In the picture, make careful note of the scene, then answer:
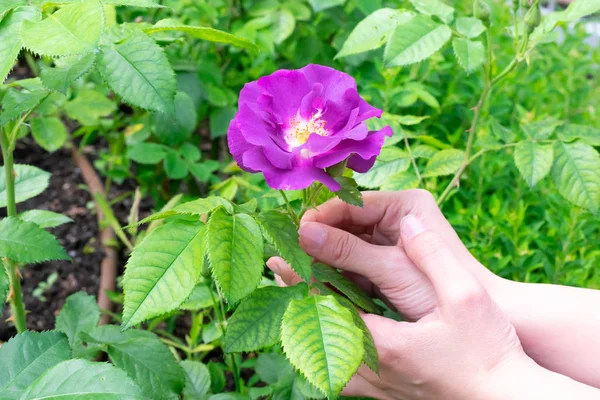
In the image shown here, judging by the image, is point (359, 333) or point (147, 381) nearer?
point (359, 333)

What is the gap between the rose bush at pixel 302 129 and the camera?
86cm

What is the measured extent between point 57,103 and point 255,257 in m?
1.26

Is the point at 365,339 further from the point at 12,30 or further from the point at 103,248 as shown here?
the point at 103,248

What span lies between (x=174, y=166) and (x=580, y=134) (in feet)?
3.62

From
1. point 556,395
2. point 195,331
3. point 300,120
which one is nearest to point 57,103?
point 195,331

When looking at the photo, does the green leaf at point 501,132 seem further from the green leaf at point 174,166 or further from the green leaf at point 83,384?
the green leaf at point 83,384

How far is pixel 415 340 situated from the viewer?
1.01 meters

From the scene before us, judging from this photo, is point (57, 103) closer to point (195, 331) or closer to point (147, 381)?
point (195, 331)

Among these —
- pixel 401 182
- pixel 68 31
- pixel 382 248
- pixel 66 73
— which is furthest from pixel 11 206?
pixel 401 182

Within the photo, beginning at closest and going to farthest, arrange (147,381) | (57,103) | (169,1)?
(147,381), (57,103), (169,1)

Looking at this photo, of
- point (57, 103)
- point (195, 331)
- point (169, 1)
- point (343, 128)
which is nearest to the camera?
point (343, 128)

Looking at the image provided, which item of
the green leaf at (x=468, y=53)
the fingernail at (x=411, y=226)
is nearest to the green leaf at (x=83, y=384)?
the fingernail at (x=411, y=226)

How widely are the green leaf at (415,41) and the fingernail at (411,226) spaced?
1.08 feet

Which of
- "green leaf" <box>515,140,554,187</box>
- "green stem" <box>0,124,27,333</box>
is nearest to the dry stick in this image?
"green stem" <box>0,124,27,333</box>
